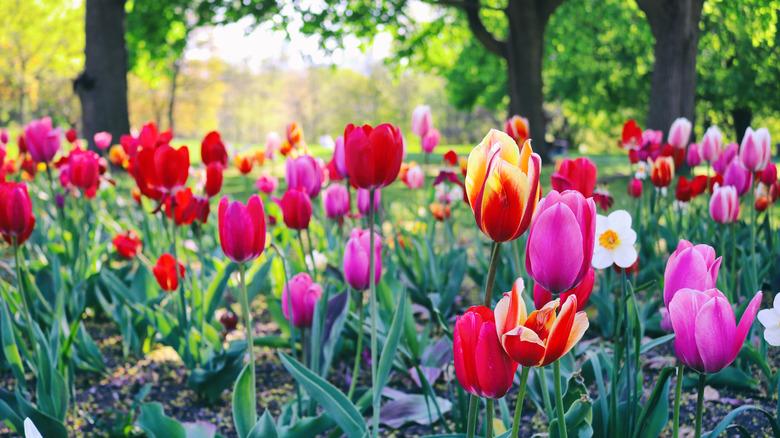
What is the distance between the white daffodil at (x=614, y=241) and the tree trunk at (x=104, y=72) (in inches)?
364

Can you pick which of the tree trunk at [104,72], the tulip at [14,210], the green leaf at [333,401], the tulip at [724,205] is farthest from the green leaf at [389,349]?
the tree trunk at [104,72]

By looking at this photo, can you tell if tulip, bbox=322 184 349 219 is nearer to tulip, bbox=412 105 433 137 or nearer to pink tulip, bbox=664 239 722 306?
tulip, bbox=412 105 433 137

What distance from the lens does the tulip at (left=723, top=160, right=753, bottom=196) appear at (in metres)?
2.56

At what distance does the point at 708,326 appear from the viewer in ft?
3.22

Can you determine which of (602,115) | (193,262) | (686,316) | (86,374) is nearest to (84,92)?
(193,262)

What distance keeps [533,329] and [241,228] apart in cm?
75

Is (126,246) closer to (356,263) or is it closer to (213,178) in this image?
(213,178)

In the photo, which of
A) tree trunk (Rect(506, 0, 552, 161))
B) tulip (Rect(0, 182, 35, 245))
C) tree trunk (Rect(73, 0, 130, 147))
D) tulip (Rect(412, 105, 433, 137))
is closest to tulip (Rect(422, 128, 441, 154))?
tulip (Rect(412, 105, 433, 137))

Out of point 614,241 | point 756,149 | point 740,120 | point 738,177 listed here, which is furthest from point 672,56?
point 740,120

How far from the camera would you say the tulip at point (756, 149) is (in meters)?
2.43

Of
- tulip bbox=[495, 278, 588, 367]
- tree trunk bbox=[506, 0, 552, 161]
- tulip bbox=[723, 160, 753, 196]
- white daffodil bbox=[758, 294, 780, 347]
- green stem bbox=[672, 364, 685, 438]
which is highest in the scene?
tree trunk bbox=[506, 0, 552, 161]

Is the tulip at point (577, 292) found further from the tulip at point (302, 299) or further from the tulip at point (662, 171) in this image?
the tulip at point (662, 171)

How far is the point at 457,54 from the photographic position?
1869cm

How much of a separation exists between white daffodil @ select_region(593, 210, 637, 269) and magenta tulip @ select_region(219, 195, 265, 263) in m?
0.69
